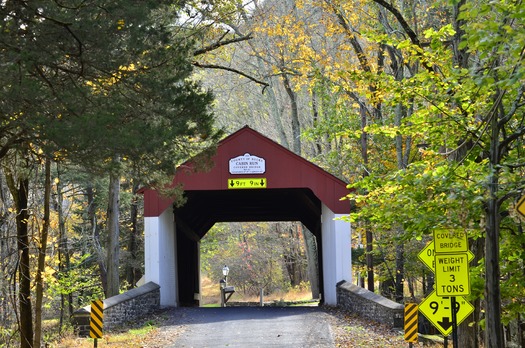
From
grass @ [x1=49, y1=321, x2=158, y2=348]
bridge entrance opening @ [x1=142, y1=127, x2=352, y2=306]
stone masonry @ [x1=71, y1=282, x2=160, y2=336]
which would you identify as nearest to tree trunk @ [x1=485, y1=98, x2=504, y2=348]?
grass @ [x1=49, y1=321, x2=158, y2=348]

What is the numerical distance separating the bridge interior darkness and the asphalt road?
15.7 ft

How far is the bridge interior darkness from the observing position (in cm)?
2595

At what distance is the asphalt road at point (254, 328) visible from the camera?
1502cm

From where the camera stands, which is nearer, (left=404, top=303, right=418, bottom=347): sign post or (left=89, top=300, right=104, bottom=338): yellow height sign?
(left=404, top=303, right=418, bottom=347): sign post

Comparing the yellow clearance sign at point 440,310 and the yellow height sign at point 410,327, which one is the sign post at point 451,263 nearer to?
the yellow clearance sign at point 440,310

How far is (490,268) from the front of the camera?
962 cm

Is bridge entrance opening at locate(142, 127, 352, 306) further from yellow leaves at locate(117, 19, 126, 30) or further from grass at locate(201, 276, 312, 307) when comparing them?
grass at locate(201, 276, 312, 307)

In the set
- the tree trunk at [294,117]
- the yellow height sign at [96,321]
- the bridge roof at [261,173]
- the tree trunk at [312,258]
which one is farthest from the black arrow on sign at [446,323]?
the tree trunk at [312,258]

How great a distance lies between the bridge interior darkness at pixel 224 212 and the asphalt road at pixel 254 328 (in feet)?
15.7

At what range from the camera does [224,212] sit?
3262 centimetres

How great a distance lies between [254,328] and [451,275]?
289 inches

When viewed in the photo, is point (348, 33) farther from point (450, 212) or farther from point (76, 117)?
point (76, 117)

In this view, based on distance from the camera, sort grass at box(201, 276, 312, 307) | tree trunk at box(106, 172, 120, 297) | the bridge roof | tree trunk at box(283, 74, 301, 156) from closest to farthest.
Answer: the bridge roof
tree trunk at box(106, 172, 120, 297)
tree trunk at box(283, 74, 301, 156)
grass at box(201, 276, 312, 307)

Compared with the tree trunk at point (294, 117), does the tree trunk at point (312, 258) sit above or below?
below
